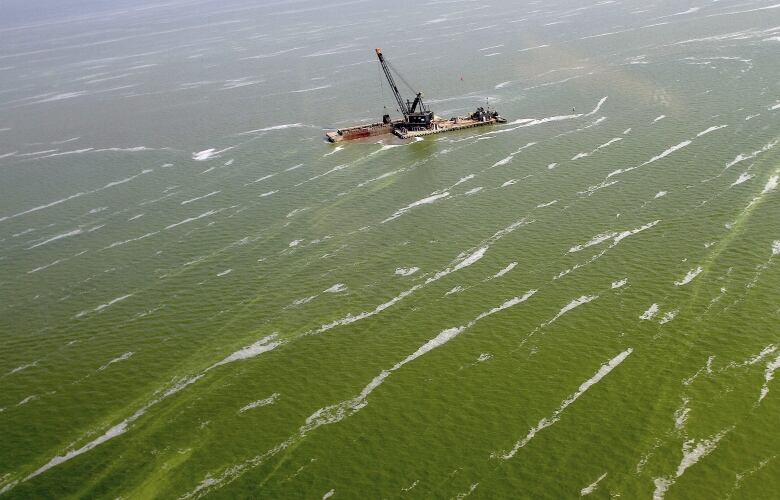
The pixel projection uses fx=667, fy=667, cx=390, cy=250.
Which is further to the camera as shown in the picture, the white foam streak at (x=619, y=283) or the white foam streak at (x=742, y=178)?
the white foam streak at (x=742, y=178)

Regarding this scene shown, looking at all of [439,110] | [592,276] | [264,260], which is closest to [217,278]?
[264,260]

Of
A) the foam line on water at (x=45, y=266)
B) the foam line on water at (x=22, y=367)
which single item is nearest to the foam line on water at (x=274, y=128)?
the foam line on water at (x=45, y=266)

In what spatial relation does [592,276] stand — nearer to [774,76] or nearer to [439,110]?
[439,110]

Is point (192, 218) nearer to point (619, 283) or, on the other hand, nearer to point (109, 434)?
point (109, 434)

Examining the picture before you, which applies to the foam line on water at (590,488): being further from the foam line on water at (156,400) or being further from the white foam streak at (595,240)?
the white foam streak at (595,240)

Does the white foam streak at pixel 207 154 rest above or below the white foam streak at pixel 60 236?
above

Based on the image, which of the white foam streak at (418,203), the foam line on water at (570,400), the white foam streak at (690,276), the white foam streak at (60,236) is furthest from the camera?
the white foam streak at (60,236)
